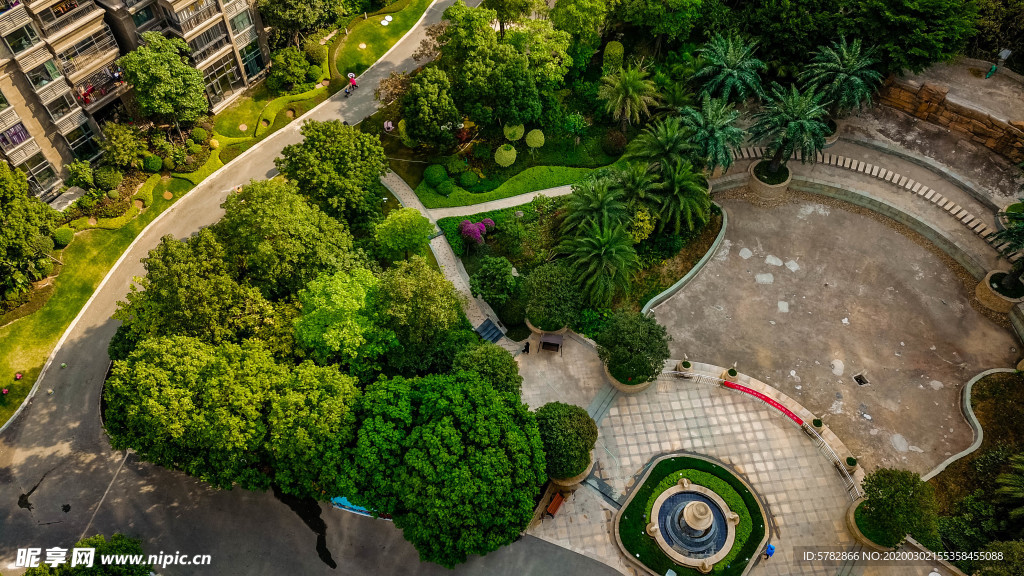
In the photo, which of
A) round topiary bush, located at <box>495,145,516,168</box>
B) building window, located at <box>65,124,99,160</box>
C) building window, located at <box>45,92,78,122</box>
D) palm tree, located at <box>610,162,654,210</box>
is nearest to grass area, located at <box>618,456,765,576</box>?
palm tree, located at <box>610,162,654,210</box>

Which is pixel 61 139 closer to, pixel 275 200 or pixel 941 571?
pixel 275 200

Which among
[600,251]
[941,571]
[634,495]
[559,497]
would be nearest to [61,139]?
[600,251]

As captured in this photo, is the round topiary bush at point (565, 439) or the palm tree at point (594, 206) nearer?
the round topiary bush at point (565, 439)

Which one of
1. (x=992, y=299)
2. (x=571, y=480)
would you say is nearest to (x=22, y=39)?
(x=571, y=480)

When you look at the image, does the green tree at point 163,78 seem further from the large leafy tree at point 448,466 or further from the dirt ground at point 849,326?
the dirt ground at point 849,326

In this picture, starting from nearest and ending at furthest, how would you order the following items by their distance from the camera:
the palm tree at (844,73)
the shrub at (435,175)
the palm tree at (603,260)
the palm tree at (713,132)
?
the palm tree at (603,260) < the palm tree at (713,132) < the palm tree at (844,73) < the shrub at (435,175)

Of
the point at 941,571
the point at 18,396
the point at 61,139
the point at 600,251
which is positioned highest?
the point at 61,139

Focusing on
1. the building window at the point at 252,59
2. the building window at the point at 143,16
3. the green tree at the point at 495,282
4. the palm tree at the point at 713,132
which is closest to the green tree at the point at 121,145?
the building window at the point at 143,16

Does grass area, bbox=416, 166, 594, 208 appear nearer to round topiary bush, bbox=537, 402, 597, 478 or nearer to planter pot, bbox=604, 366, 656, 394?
planter pot, bbox=604, 366, 656, 394
